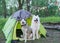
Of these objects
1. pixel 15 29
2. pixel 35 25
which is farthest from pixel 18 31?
pixel 35 25

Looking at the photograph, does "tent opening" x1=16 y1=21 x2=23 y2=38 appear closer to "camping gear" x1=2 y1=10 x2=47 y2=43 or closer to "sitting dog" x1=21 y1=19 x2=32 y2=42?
"camping gear" x1=2 y1=10 x2=47 y2=43

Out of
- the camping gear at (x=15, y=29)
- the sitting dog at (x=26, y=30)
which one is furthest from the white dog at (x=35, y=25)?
the camping gear at (x=15, y=29)

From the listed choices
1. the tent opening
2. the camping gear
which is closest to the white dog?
the camping gear

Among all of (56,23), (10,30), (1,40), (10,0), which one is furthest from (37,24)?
(10,0)

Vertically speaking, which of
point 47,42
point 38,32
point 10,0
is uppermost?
point 10,0

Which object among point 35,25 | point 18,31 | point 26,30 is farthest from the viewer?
point 18,31

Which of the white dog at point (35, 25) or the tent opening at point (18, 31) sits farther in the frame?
the tent opening at point (18, 31)

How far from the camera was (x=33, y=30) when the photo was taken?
18.2ft

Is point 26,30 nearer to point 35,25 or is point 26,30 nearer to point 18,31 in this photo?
point 35,25

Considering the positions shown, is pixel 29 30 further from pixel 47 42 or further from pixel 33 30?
pixel 47 42

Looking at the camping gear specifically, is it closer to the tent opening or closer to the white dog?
the tent opening

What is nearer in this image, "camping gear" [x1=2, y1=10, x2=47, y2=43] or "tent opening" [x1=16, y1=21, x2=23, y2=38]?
"camping gear" [x1=2, y1=10, x2=47, y2=43]

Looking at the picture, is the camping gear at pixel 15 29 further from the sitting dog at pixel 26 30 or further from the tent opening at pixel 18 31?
the sitting dog at pixel 26 30

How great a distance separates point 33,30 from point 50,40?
1.81 m
